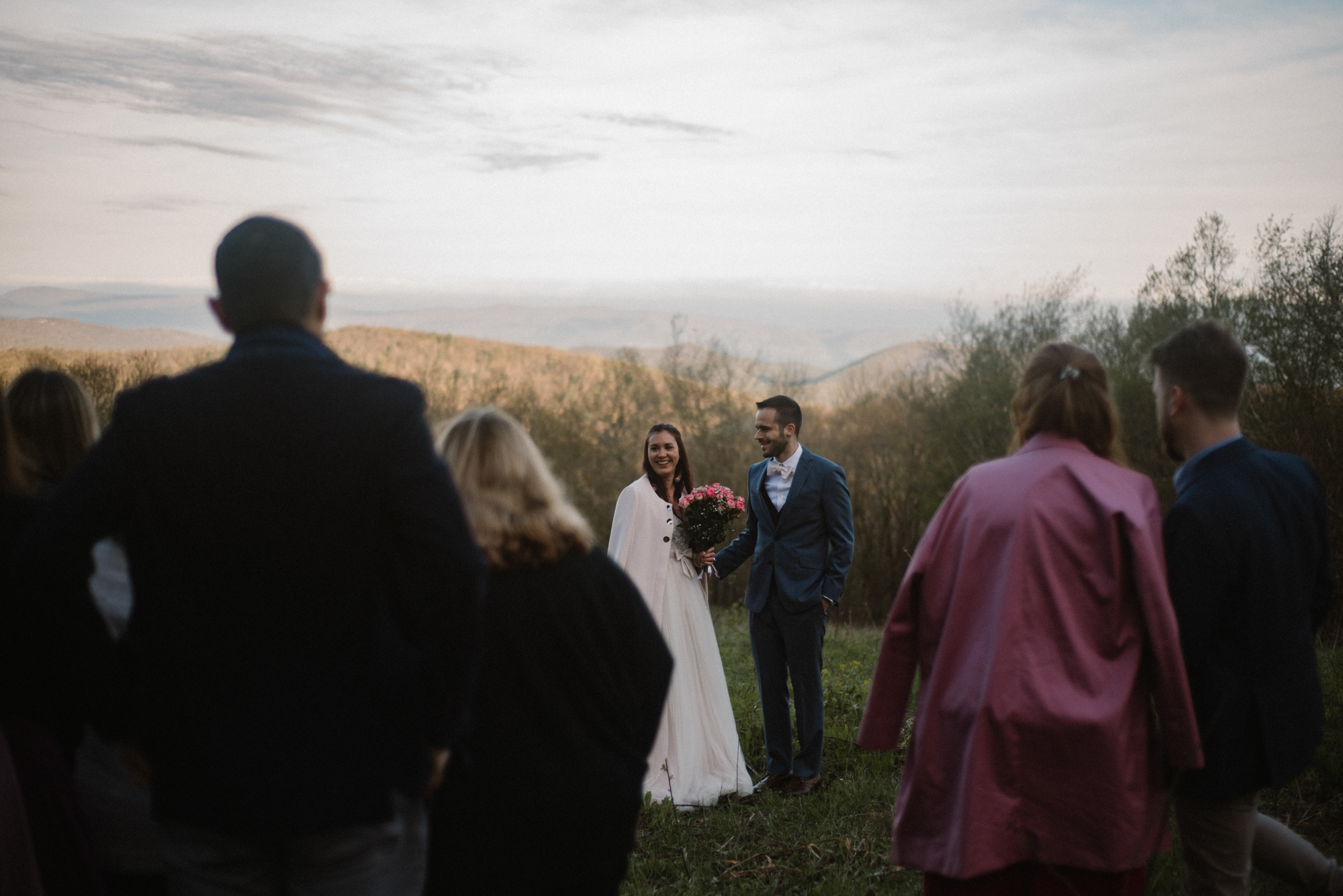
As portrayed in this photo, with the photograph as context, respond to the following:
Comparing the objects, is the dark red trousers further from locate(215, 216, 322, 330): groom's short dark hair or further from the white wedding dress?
the white wedding dress

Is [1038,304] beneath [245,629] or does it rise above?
above

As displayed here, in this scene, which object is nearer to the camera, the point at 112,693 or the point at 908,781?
the point at 112,693

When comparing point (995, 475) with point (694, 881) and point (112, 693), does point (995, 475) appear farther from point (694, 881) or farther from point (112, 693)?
point (694, 881)

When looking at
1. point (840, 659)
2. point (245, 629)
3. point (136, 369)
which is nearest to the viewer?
point (245, 629)

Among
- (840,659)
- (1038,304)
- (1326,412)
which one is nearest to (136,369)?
(840,659)

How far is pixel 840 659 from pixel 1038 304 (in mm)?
28634

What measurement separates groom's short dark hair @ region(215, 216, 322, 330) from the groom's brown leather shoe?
523cm

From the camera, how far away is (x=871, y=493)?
26.3 m

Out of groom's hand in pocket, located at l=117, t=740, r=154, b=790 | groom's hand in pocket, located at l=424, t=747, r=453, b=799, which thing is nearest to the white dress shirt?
groom's hand in pocket, located at l=424, t=747, r=453, b=799

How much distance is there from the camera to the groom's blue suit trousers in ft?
21.6

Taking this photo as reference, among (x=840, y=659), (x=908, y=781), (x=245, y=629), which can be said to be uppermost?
(x=245, y=629)

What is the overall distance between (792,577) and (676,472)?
1.18 m

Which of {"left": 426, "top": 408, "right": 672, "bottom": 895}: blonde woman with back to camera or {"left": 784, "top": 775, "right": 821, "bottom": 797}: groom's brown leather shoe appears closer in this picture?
{"left": 426, "top": 408, "right": 672, "bottom": 895}: blonde woman with back to camera

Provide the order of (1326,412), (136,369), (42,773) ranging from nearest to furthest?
(42,773), (1326,412), (136,369)
